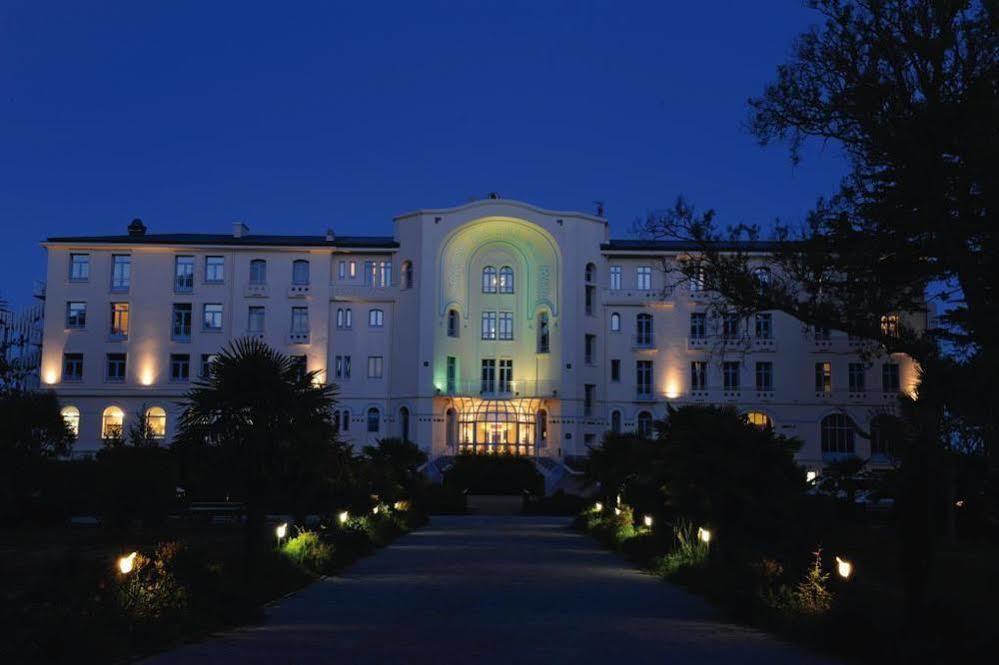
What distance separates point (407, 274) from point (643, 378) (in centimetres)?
1485

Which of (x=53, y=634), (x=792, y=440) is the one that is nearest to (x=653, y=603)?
(x=792, y=440)

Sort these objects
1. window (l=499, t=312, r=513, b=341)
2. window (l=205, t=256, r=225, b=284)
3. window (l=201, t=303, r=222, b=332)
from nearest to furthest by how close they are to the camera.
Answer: window (l=201, t=303, r=222, b=332)
window (l=205, t=256, r=225, b=284)
window (l=499, t=312, r=513, b=341)

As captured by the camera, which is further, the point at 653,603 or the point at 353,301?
the point at 353,301

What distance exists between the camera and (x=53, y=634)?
29.5 ft

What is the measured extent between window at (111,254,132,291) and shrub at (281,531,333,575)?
154 ft

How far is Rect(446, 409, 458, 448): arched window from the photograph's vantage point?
6244cm

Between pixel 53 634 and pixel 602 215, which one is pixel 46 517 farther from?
pixel 602 215

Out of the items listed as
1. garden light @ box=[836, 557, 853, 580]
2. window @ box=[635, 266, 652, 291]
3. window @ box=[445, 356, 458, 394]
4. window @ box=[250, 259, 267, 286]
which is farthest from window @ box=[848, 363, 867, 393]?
garden light @ box=[836, 557, 853, 580]

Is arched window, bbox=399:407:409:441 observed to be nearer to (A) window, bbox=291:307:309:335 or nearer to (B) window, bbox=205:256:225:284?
(A) window, bbox=291:307:309:335

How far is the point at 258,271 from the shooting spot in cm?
6338

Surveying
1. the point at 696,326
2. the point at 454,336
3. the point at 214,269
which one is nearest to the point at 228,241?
the point at 214,269

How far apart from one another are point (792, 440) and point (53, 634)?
14.0 m

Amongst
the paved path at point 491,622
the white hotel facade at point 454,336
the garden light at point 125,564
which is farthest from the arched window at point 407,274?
the garden light at point 125,564

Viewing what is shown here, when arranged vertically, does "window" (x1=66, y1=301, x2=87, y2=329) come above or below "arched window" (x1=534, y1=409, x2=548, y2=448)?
above
